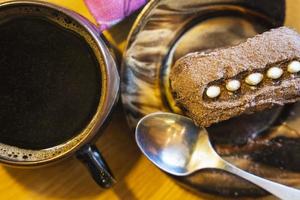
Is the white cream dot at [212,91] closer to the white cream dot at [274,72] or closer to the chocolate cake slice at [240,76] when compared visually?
the chocolate cake slice at [240,76]

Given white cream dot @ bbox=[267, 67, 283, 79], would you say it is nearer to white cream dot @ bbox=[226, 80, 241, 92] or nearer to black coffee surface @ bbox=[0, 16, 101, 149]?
white cream dot @ bbox=[226, 80, 241, 92]

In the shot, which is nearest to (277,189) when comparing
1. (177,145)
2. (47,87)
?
(177,145)

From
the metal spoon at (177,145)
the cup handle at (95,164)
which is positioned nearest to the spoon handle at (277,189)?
the metal spoon at (177,145)

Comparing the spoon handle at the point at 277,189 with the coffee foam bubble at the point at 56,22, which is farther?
the spoon handle at the point at 277,189

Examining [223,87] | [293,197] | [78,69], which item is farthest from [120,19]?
[293,197]

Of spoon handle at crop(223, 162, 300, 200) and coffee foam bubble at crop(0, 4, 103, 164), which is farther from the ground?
coffee foam bubble at crop(0, 4, 103, 164)

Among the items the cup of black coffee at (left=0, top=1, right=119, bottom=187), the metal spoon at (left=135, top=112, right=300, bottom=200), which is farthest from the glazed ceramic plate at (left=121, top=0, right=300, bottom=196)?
the cup of black coffee at (left=0, top=1, right=119, bottom=187)

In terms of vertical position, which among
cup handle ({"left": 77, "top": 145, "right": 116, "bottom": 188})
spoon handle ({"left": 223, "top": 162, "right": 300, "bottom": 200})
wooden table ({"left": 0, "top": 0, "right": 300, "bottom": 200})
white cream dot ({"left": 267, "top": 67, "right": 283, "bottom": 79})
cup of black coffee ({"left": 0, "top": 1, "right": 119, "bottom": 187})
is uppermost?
cup of black coffee ({"left": 0, "top": 1, "right": 119, "bottom": 187})
